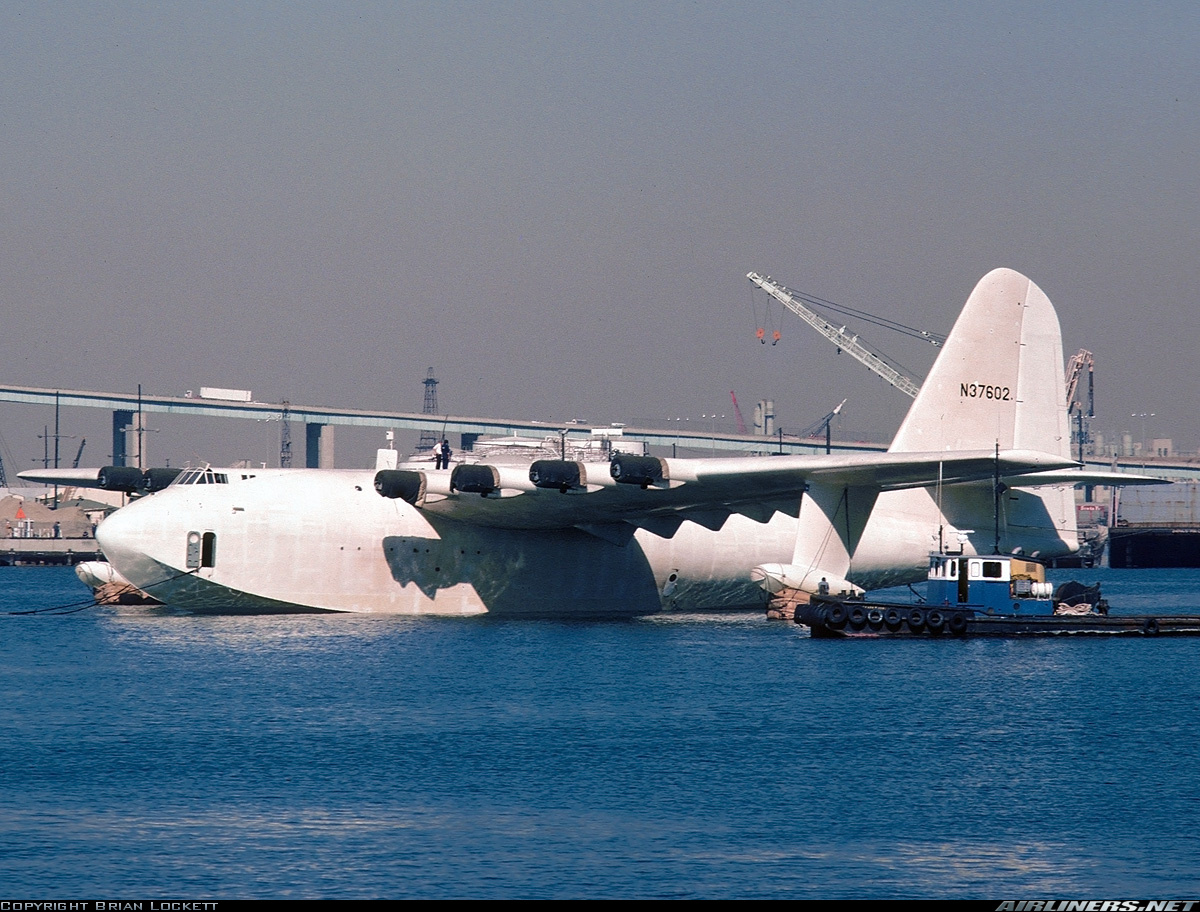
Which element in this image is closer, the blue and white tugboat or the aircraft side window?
the blue and white tugboat

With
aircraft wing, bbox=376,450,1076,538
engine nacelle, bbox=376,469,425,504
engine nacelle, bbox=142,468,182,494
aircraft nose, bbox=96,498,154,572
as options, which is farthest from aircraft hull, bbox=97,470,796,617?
engine nacelle, bbox=142,468,182,494

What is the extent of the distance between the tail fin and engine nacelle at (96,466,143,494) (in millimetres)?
25015

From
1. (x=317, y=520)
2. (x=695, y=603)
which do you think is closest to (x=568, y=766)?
(x=317, y=520)

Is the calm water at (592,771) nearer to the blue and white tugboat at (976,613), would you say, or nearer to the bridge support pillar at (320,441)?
the blue and white tugboat at (976,613)

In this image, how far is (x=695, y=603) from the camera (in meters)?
55.0

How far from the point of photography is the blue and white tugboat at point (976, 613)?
42.8 meters

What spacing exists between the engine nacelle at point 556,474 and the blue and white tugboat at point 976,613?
754 cm

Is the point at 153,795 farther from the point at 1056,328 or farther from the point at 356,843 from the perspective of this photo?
the point at 1056,328

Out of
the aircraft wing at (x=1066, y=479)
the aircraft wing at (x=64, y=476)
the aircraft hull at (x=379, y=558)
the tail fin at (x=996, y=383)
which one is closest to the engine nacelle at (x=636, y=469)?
the aircraft hull at (x=379, y=558)

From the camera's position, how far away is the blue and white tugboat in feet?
141

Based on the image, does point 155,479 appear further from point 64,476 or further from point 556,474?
point 556,474

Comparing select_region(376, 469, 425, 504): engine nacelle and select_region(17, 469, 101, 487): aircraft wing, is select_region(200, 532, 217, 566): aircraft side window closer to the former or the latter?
Result: select_region(376, 469, 425, 504): engine nacelle

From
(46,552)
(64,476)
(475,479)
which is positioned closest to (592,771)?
(475,479)

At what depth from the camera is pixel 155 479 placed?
50.8m
